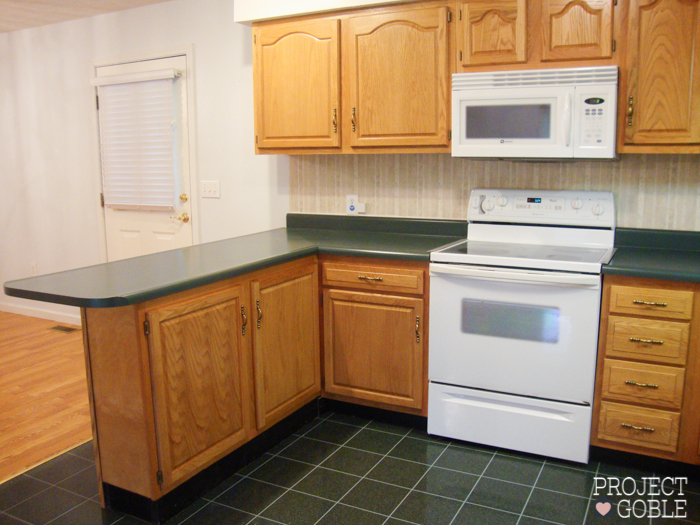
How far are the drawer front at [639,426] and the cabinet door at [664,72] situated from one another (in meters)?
1.07

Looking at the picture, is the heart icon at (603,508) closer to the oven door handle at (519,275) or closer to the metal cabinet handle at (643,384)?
the metal cabinet handle at (643,384)

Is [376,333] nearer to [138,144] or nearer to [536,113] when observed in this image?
[536,113]

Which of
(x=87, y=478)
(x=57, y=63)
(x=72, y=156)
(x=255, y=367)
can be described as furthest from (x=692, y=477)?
(x=57, y=63)

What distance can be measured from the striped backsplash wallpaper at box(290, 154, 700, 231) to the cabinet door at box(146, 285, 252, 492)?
4.03 ft

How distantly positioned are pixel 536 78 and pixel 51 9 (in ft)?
10.4

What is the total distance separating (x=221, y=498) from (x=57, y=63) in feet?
11.5

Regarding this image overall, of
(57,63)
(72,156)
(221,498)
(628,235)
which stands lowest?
(221,498)

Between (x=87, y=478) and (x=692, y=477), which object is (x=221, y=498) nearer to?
(x=87, y=478)

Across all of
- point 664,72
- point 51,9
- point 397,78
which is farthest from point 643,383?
point 51,9

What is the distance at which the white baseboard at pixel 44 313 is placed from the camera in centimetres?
464

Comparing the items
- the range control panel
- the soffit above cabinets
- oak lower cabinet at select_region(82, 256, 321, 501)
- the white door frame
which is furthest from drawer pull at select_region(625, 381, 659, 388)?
the white door frame

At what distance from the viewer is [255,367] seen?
248cm

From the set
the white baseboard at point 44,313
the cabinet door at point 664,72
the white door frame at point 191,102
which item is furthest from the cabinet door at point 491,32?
the white baseboard at point 44,313

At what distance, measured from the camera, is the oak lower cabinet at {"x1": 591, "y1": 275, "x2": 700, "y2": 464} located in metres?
2.24
